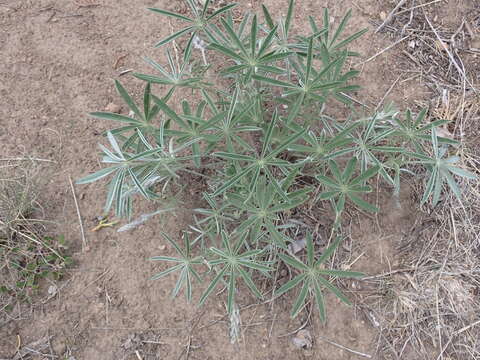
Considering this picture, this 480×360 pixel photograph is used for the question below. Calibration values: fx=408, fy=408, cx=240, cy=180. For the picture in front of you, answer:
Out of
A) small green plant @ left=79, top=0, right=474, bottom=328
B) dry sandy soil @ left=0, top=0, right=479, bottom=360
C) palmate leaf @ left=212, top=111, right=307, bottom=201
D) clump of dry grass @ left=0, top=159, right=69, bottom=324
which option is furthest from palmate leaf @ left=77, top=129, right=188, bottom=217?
clump of dry grass @ left=0, top=159, right=69, bottom=324

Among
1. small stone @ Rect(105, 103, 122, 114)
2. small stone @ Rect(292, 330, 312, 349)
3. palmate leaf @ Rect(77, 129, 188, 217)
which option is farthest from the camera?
small stone @ Rect(105, 103, 122, 114)

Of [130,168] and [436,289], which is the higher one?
[130,168]

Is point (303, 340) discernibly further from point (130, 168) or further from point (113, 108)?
point (113, 108)

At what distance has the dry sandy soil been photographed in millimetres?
1707

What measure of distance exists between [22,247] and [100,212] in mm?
359

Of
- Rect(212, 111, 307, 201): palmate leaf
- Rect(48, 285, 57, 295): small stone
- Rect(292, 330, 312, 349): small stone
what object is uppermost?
Rect(212, 111, 307, 201): palmate leaf

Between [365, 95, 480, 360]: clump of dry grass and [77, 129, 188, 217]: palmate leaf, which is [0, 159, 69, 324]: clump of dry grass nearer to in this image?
[77, 129, 188, 217]: palmate leaf

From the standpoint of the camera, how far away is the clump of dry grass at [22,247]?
1.76 metres

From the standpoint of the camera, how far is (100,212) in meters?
1.88

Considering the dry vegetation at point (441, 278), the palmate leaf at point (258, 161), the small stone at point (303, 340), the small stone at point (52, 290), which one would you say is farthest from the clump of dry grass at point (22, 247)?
the dry vegetation at point (441, 278)

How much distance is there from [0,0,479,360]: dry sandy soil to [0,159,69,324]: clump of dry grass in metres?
0.05

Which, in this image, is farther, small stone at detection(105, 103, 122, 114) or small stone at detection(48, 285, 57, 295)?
small stone at detection(105, 103, 122, 114)

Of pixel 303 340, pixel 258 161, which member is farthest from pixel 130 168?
pixel 303 340

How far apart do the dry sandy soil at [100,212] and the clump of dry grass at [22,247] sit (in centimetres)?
5
